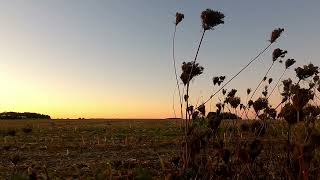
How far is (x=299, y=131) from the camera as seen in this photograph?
4676mm

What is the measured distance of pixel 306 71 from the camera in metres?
7.01

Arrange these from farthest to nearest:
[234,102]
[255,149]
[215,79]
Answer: [215,79]
[234,102]
[255,149]

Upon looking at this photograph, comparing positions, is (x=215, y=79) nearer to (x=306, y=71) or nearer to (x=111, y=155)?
(x=306, y=71)

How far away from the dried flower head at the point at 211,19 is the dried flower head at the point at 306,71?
1.29 meters

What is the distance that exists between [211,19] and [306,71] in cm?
146

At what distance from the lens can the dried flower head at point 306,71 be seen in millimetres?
6953

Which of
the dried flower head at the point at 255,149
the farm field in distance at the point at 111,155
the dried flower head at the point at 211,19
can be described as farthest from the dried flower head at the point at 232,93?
the dried flower head at the point at 255,149

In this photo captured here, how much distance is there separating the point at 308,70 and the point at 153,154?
941 cm

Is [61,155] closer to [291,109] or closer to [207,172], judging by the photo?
[207,172]

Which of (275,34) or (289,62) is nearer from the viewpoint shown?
(275,34)

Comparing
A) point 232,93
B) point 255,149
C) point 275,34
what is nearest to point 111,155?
point 232,93

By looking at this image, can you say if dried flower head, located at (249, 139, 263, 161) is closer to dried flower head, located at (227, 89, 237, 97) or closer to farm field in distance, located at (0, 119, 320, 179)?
farm field in distance, located at (0, 119, 320, 179)

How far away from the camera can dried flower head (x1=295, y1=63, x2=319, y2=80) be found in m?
6.95

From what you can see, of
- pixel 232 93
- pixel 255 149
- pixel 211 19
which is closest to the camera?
pixel 255 149
